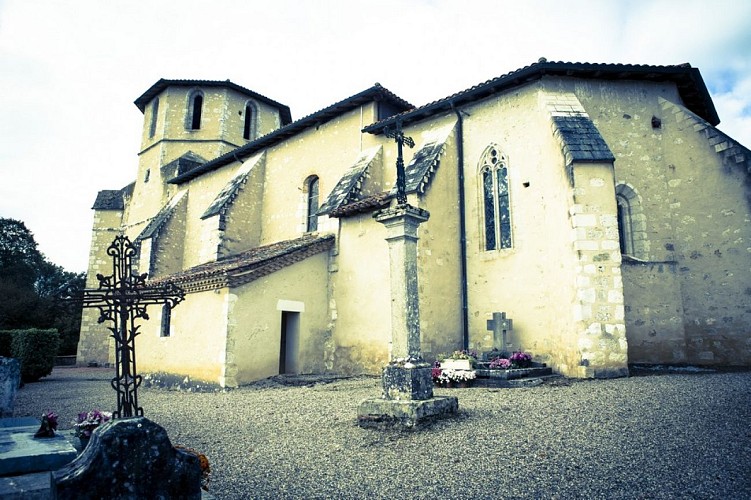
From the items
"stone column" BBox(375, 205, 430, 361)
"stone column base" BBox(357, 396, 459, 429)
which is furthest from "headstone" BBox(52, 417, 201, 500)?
"stone column" BBox(375, 205, 430, 361)

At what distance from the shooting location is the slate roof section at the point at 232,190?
16234 mm

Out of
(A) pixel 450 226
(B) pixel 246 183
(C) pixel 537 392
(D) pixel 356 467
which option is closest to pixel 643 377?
(C) pixel 537 392

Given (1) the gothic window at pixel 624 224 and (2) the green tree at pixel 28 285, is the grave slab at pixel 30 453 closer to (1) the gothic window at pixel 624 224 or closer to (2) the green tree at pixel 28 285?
(1) the gothic window at pixel 624 224

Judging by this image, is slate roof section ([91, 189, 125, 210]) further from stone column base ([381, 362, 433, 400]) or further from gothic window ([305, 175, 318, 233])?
stone column base ([381, 362, 433, 400])

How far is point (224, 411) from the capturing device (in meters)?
8.13

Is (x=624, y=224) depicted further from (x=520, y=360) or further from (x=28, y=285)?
(x=28, y=285)

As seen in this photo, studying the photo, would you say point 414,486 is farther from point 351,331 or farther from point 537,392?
point 351,331

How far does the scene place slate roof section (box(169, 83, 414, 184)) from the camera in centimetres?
1403

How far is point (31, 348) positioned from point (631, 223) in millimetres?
17688

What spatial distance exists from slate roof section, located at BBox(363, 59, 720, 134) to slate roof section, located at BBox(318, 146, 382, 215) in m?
1.24

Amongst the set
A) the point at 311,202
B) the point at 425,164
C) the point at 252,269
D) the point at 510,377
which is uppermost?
the point at 311,202

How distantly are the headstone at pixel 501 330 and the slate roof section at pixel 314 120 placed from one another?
7.38 meters

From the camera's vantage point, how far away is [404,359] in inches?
250

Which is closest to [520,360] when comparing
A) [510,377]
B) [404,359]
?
[510,377]
